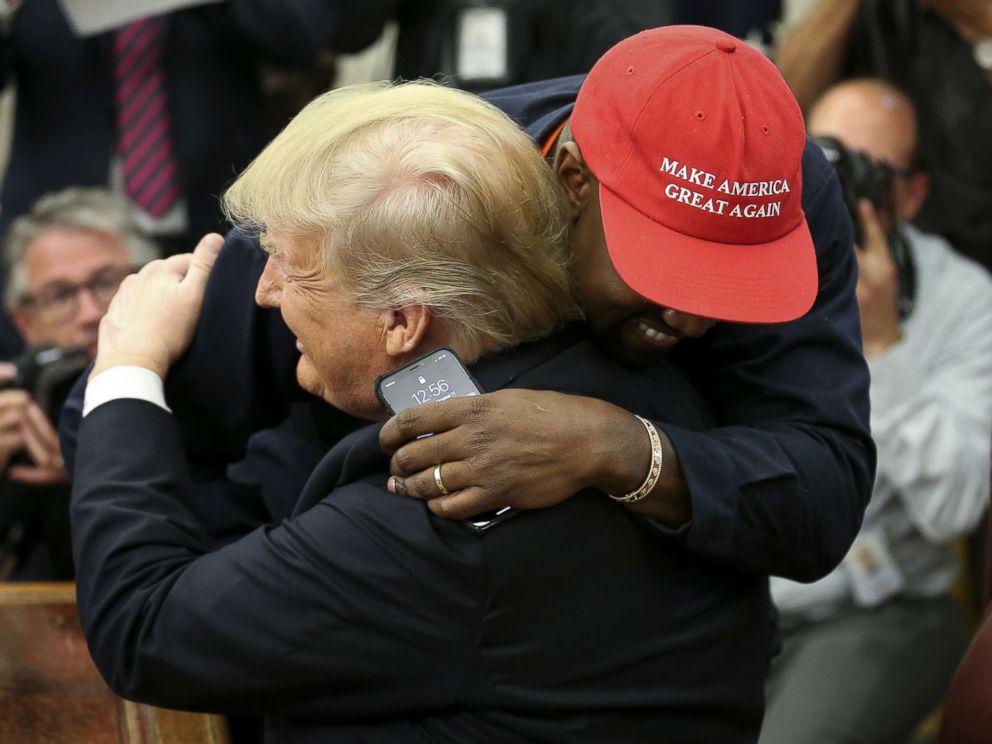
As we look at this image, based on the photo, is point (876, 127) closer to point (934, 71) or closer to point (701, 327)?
point (934, 71)

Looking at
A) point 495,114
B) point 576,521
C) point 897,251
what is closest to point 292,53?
point 897,251

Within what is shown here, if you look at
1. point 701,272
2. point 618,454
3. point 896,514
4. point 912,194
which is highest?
point 701,272

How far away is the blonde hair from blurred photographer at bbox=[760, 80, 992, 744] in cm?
131

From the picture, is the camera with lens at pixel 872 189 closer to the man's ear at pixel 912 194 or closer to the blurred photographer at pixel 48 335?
the man's ear at pixel 912 194

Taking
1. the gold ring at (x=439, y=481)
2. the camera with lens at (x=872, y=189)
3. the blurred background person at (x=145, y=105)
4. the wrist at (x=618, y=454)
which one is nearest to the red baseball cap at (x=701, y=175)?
the wrist at (x=618, y=454)

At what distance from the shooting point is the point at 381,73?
3.60m

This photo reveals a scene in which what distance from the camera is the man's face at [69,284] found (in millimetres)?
2760

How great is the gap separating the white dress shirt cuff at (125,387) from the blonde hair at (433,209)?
9.1 inches

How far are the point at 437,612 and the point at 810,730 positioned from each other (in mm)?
1356

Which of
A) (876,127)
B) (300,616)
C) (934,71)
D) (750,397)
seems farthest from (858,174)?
(300,616)

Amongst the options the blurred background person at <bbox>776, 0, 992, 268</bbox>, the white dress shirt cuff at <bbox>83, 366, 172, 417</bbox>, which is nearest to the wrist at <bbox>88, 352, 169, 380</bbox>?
the white dress shirt cuff at <bbox>83, 366, 172, 417</bbox>

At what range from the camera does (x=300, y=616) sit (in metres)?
1.32

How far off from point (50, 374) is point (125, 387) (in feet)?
3.27

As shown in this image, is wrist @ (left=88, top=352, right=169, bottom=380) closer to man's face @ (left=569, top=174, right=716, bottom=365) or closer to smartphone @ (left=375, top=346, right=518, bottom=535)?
smartphone @ (left=375, top=346, right=518, bottom=535)
